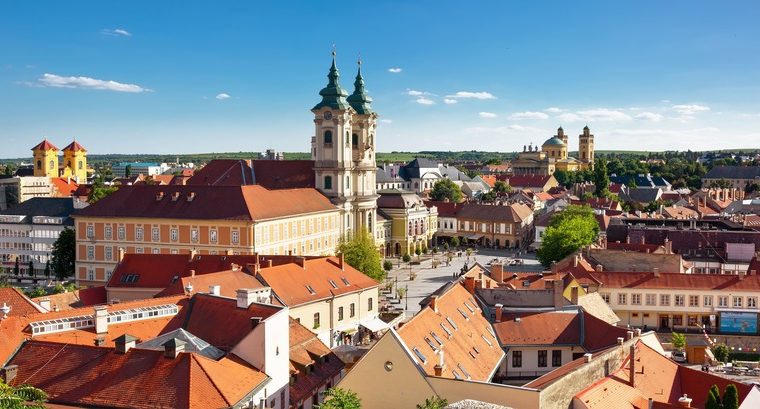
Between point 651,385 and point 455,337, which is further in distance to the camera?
point 455,337

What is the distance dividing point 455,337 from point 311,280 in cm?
1447

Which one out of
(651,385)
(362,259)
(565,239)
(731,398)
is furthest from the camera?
(565,239)

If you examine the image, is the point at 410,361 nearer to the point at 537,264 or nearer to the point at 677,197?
the point at 537,264

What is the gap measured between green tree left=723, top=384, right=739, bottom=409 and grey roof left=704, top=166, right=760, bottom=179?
526 feet

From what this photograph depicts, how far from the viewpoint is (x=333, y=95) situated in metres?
80.1

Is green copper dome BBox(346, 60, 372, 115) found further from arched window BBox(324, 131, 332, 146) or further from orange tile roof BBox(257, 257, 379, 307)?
orange tile roof BBox(257, 257, 379, 307)

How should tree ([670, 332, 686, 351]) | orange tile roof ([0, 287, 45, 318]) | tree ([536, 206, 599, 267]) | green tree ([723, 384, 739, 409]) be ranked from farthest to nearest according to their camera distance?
tree ([536, 206, 599, 267]) → tree ([670, 332, 686, 351]) → orange tile roof ([0, 287, 45, 318]) → green tree ([723, 384, 739, 409])

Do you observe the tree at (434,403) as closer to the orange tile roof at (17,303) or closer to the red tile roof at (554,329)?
the red tile roof at (554,329)

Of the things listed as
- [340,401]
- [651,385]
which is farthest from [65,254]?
[651,385]

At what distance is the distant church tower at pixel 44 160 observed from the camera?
503ft

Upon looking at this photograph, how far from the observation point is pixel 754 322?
4975 centimetres

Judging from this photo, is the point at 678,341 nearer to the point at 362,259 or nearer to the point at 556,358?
the point at 556,358

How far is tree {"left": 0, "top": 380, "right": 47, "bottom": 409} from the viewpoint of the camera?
17.1 m

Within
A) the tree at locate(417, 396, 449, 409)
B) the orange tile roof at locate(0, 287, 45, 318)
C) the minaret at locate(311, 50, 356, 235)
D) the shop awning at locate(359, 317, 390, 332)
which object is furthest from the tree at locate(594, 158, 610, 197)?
the tree at locate(417, 396, 449, 409)
